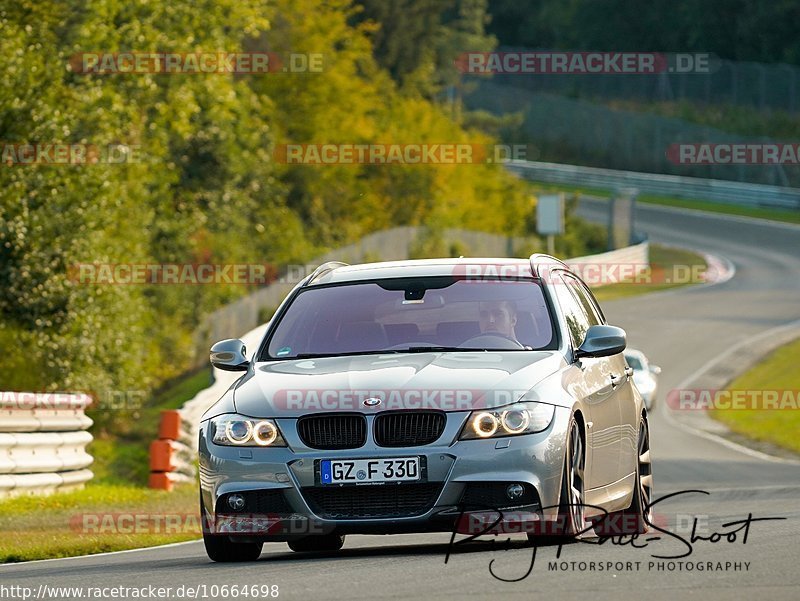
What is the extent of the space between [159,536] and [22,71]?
17.6m

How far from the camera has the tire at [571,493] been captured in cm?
964

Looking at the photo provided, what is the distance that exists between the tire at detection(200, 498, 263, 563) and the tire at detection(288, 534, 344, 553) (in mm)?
762

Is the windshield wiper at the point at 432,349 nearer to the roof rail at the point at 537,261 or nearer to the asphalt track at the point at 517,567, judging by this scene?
the roof rail at the point at 537,261

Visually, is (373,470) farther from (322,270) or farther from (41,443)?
(41,443)

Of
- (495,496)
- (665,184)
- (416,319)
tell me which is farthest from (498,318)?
(665,184)

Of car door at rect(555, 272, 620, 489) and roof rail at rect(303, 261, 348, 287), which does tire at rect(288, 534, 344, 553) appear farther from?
car door at rect(555, 272, 620, 489)

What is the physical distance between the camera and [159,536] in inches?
536

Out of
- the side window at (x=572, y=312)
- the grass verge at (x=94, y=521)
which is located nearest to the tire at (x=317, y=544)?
the grass verge at (x=94, y=521)

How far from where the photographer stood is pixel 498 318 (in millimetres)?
10641

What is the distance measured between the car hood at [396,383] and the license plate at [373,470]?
10.7 inches

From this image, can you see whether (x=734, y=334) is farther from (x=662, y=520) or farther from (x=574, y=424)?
(x=574, y=424)

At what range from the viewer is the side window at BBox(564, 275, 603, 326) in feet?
38.7

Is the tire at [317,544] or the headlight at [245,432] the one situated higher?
the headlight at [245,432]

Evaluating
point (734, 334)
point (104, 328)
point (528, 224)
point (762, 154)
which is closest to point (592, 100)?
point (762, 154)
